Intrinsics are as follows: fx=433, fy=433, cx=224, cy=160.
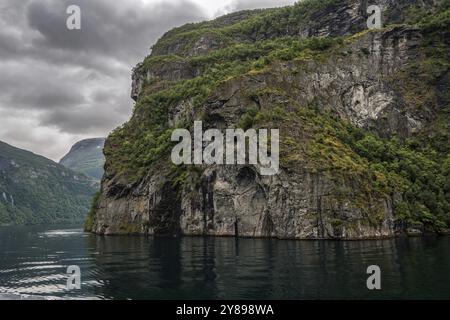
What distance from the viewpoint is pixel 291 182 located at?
81.7 meters

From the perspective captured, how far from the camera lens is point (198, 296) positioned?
2923 cm

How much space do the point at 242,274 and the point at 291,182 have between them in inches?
1791

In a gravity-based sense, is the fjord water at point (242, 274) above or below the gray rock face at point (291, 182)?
below

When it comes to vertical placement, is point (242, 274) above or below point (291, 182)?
below

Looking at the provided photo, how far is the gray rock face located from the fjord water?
1886 centimetres

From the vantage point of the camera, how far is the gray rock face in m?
77.1

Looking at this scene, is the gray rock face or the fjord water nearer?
the fjord water

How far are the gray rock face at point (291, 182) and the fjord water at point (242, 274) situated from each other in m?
18.9

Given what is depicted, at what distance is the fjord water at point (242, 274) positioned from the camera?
98.1 ft

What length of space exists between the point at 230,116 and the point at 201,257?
5424cm

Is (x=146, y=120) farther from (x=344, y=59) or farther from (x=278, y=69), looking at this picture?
(x=344, y=59)

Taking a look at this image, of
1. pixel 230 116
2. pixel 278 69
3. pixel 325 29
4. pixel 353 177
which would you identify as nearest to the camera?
pixel 353 177

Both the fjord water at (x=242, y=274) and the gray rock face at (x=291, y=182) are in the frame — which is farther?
the gray rock face at (x=291, y=182)
